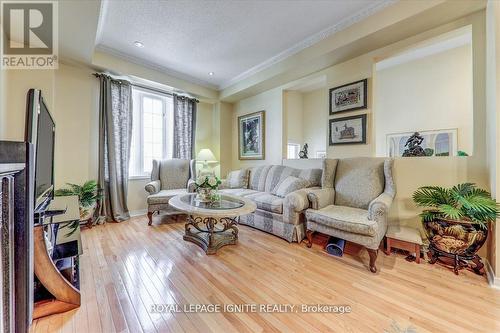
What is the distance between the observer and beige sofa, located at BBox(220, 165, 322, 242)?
2490mm

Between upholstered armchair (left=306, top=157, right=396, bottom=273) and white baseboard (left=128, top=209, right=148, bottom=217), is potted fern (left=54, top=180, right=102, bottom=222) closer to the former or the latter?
white baseboard (left=128, top=209, right=148, bottom=217)

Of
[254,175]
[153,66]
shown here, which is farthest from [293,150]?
[153,66]

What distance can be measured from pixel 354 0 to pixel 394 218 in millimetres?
2459

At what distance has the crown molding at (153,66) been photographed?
3.05m

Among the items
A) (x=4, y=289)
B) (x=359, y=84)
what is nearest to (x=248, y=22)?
(x=359, y=84)

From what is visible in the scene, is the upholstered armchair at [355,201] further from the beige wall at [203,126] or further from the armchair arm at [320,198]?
the beige wall at [203,126]

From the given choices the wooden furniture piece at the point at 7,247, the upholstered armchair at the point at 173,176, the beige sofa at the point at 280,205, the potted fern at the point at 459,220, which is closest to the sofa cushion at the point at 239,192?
the beige sofa at the point at 280,205

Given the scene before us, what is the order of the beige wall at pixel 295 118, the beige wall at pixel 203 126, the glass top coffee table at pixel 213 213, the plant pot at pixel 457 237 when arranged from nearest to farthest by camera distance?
the plant pot at pixel 457 237
the glass top coffee table at pixel 213 213
the beige wall at pixel 203 126
the beige wall at pixel 295 118

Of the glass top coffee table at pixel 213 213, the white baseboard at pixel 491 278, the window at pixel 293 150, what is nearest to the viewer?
the white baseboard at pixel 491 278

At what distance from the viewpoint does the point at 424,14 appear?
77.8 inches

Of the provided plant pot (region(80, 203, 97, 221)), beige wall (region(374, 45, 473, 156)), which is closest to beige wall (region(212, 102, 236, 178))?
plant pot (region(80, 203, 97, 221))

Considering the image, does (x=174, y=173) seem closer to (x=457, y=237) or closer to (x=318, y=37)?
(x=318, y=37)

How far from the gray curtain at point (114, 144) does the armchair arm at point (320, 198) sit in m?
3.02

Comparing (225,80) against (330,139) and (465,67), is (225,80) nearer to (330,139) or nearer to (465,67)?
(330,139)
